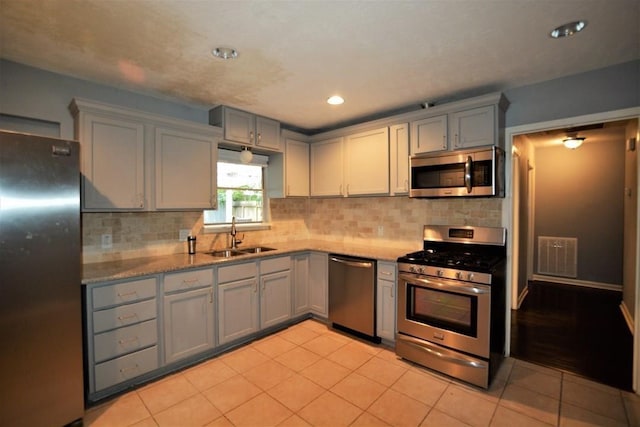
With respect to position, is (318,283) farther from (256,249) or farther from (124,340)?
(124,340)

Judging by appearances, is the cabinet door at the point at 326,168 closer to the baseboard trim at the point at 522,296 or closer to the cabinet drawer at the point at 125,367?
the cabinet drawer at the point at 125,367

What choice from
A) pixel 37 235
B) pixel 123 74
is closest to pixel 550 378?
pixel 37 235

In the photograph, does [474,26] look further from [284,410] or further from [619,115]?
[284,410]

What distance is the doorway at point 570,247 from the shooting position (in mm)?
3324

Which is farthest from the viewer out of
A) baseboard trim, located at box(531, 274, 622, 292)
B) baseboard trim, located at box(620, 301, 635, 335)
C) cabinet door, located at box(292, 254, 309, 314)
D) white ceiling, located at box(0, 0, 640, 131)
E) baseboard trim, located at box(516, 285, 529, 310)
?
baseboard trim, located at box(531, 274, 622, 292)

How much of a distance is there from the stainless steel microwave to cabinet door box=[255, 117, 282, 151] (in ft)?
5.25

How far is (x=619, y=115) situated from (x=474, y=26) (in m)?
1.50

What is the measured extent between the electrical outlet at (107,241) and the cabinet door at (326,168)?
2.26 m

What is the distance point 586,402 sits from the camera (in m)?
2.13

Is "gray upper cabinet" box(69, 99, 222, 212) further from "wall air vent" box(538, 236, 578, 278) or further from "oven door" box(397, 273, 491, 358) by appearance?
"wall air vent" box(538, 236, 578, 278)

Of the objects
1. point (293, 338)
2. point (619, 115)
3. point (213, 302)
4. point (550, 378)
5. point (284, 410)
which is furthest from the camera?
point (293, 338)

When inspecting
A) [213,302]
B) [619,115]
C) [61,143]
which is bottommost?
[213,302]

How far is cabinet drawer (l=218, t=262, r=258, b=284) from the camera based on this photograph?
9.27 feet

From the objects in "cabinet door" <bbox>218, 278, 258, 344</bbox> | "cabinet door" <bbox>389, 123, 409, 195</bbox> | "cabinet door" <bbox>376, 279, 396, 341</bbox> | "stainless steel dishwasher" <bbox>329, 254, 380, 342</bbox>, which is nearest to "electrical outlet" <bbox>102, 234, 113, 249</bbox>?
"cabinet door" <bbox>218, 278, 258, 344</bbox>
